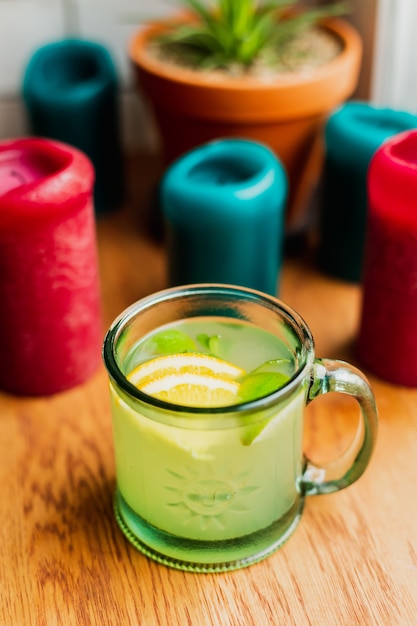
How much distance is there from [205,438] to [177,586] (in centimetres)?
10

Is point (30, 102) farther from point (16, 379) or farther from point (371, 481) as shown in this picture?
point (371, 481)

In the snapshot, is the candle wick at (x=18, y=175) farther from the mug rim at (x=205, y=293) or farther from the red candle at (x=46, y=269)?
the mug rim at (x=205, y=293)

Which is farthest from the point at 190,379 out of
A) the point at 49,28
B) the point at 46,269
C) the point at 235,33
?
the point at 49,28

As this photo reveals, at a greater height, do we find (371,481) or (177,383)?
(177,383)

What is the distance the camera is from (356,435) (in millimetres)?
502

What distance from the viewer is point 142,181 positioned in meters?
0.92

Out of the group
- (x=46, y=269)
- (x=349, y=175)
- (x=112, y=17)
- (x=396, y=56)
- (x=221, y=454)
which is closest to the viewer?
(x=221, y=454)

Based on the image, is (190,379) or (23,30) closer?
(190,379)

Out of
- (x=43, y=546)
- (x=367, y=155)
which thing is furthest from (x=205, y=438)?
(x=367, y=155)

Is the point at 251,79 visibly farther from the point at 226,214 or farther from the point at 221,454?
the point at 221,454

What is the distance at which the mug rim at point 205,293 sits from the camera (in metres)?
0.42

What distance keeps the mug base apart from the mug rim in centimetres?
10

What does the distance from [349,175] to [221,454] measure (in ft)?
1.11

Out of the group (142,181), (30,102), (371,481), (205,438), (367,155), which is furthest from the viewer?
(142,181)
